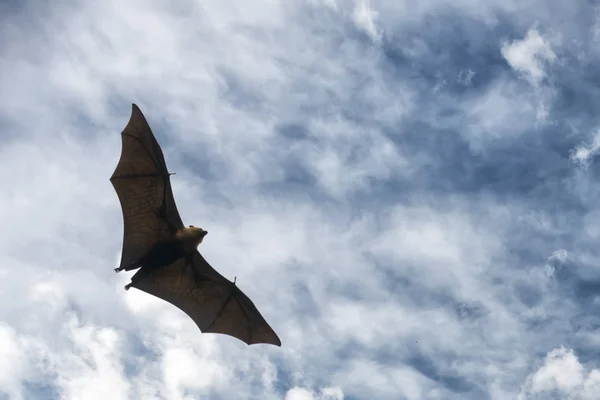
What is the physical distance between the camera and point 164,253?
25.9 meters

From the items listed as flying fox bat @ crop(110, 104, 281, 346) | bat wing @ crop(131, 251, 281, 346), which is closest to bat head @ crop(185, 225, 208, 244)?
flying fox bat @ crop(110, 104, 281, 346)

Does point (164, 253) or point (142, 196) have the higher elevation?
point (142, 196)

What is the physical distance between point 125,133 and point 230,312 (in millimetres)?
9642

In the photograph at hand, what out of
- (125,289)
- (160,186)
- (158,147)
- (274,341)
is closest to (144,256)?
(125,289)

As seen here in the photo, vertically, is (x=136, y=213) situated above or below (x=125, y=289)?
above

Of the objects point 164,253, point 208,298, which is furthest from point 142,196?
point 208,298

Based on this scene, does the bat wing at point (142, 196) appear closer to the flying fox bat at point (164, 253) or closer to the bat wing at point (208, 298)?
the flying fox bat at point (164, 253)

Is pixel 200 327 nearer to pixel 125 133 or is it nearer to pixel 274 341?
pixel 274 341

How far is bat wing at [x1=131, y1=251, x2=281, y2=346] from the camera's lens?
2680 cm

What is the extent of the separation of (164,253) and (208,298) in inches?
133

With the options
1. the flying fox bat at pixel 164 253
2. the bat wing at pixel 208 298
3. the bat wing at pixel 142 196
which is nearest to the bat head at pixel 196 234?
the flying fox bat at pixel 164 253

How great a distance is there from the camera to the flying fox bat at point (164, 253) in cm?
2456

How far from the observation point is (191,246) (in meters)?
25.6

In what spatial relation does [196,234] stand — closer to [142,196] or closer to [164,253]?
[164,253]
